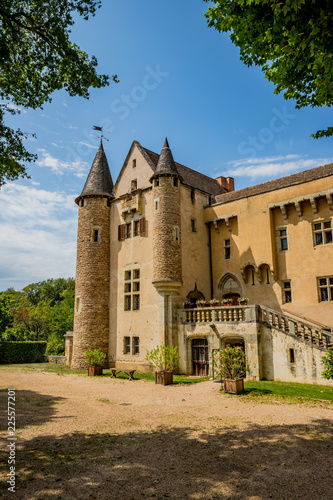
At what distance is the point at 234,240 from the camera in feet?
74.2

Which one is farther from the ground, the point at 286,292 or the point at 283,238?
the point at 283,238

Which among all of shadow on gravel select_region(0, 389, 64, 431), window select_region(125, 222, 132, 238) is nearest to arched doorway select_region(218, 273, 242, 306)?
window select_region(125, 222, 132, 238)

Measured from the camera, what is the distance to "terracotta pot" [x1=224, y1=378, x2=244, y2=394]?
13172 millimetres

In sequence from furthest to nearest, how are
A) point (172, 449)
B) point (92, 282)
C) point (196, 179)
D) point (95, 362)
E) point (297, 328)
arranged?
point (196, 179)
point (92, 282)
point (95, 362)
point (297, 328)
point (172, 449)

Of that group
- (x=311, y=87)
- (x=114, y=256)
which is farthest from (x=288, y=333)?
(x=114, y=256)

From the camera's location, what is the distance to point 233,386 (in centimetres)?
1326

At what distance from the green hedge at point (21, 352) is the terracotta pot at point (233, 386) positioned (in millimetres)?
25138

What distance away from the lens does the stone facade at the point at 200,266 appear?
16688 millimetres

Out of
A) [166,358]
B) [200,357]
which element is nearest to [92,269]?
[166,358]

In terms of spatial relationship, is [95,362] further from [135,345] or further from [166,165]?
[166,165]

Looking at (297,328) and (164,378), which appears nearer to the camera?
(297,328)

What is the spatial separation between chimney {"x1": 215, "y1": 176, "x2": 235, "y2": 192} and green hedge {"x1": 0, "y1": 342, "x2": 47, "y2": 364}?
23.4 metres

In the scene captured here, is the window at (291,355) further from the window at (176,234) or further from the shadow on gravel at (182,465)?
the window at (176,234)

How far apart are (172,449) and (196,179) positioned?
70.5 feet
